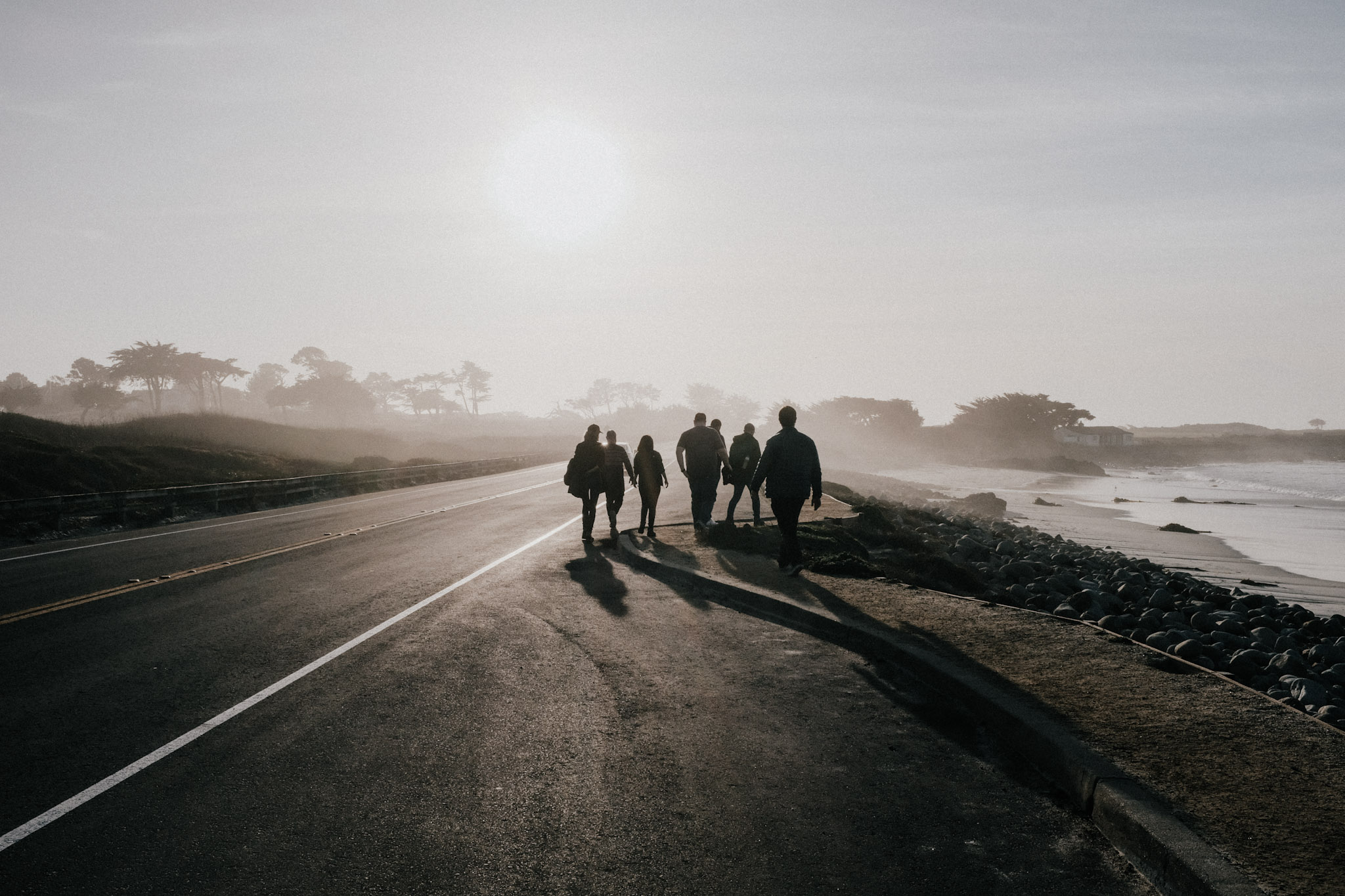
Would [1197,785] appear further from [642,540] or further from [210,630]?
[642,540]

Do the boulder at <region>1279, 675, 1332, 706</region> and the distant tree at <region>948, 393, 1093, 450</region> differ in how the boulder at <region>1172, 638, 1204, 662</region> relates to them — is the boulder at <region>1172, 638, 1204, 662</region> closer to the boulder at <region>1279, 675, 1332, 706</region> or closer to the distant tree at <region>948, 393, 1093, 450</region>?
the boulder at <region>1279, 675, 1332, 706</region>

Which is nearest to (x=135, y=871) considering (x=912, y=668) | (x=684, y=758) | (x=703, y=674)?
(x=684, y=758)

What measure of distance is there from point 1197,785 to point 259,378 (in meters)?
199

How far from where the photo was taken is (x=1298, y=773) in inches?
155

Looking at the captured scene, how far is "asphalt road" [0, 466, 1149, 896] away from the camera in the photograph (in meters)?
3.31

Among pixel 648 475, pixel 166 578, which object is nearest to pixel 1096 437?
pixel 648 475

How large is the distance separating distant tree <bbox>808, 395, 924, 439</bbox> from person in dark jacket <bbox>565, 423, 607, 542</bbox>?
110 m

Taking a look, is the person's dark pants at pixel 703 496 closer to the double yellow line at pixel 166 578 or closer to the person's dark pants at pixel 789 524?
the person's dark pants at pixel 789 524

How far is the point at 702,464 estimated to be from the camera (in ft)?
49.3

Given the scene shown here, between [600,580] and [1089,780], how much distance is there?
741cm

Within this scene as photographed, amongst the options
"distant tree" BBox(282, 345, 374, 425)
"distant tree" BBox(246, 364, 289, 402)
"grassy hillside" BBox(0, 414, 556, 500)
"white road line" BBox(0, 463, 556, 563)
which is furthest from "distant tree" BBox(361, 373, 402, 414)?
"white road line" BBox(0, 463, 556, 563)

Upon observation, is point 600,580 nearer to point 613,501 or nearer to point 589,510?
point 589,510

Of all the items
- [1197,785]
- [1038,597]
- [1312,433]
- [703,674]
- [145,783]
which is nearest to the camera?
[1197,785]

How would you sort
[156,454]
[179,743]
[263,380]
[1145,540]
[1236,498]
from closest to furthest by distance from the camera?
[179,743], [1145,540], [156,454], [1236,498], [263,380]
